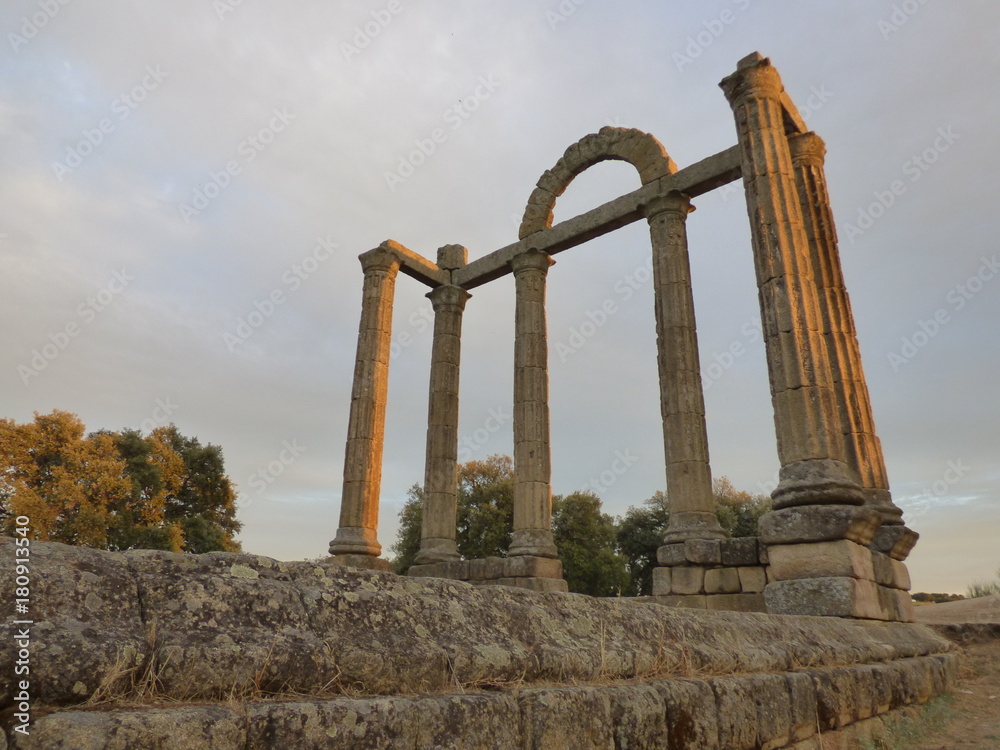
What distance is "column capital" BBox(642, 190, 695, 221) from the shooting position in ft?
49.5

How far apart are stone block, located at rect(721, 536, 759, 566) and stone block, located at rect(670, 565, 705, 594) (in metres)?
0.52

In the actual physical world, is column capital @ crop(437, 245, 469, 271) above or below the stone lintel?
above

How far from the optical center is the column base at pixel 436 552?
1708 cm

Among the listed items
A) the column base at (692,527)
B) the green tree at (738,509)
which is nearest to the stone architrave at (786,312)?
the column base at (692,527)

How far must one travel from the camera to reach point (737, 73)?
11984mm

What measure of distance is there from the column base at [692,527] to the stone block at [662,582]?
0.60 meters

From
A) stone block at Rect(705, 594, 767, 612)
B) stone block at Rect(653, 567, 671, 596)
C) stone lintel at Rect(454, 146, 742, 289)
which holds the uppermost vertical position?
stone lintel at Rect(454, 146, 742, 289)

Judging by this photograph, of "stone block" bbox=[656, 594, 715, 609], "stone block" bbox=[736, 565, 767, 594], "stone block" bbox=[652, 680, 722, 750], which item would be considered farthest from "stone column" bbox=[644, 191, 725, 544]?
"stone block" bbox=[652, 680, 722, 750]

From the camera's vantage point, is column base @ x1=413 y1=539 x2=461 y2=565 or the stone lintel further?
column base @ x1=413 y1=539 x2=461 y2=565

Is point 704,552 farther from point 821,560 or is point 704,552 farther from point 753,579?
point 821,560

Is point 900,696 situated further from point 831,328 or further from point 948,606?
point 948,606

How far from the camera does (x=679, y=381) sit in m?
13.9

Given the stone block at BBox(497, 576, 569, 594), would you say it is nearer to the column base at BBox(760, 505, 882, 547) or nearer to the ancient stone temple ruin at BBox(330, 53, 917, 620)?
the ancient stone temple ruin at BBox(330, 53, 917, 620)

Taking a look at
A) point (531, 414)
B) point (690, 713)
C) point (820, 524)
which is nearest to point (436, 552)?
point (531, 414)
